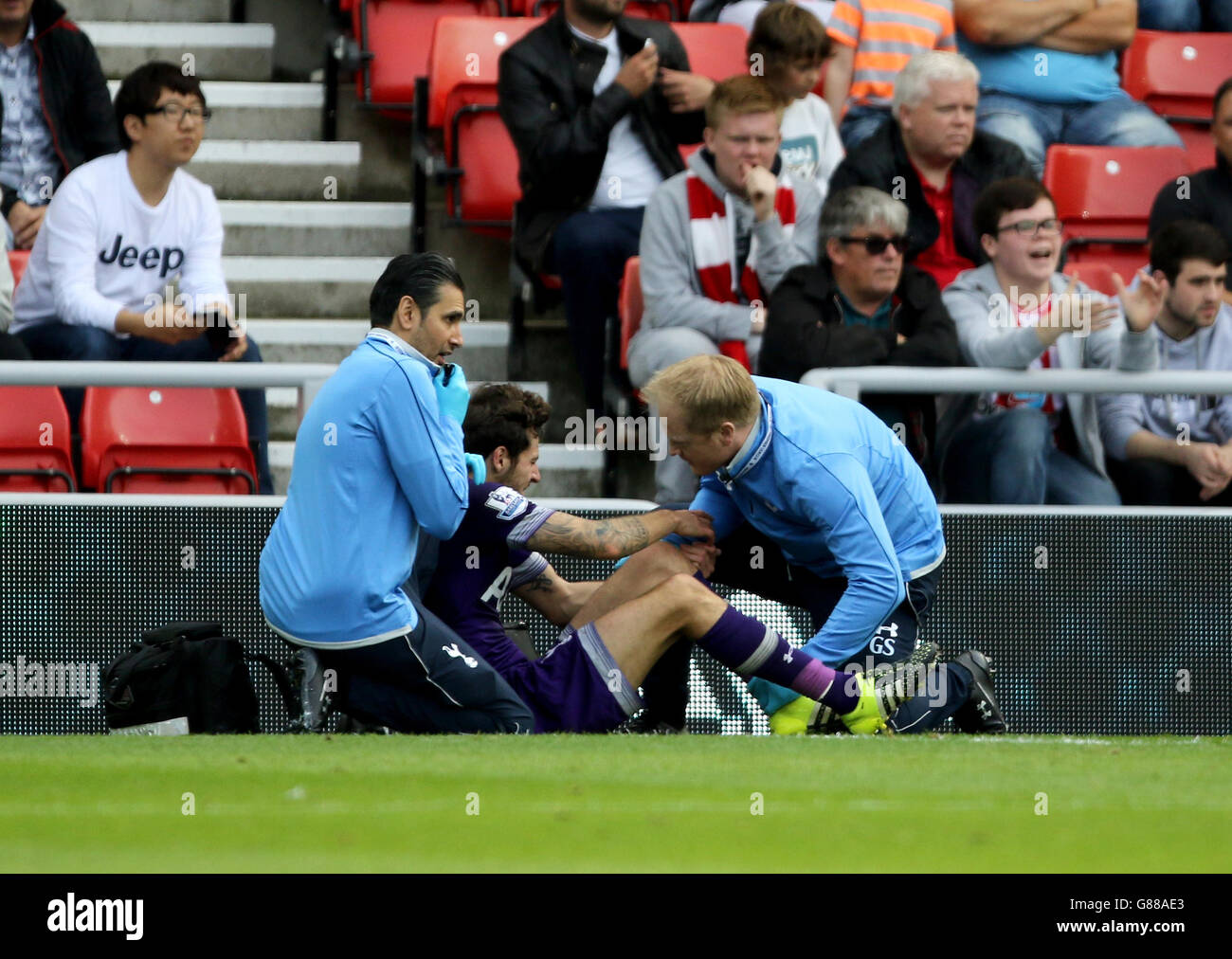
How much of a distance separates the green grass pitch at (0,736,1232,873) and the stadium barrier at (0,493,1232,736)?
1725 mm

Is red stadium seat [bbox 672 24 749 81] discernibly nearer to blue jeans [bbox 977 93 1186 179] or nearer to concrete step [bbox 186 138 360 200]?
blue jeans [bbox 977 93 1186 179]

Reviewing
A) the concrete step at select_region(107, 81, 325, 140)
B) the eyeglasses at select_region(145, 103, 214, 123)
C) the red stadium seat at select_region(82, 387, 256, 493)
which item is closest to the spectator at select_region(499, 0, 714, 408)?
the eyeglasses at select_region(145, 103, 214, 123)

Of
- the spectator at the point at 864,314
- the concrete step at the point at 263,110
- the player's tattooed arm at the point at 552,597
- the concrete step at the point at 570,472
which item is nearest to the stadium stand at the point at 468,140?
the concrete step at the point at 263,110

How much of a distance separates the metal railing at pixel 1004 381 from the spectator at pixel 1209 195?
1742 millimetres

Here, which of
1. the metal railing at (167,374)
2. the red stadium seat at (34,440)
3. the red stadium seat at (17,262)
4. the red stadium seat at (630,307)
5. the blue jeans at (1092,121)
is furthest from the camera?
the blue jeans at (1092,121)

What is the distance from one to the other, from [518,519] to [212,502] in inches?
64.5

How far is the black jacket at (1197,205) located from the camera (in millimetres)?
9148

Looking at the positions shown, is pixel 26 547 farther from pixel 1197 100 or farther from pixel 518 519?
pixel 1197 100

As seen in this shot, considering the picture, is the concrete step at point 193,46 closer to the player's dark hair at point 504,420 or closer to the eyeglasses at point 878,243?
the eyeglasses at point 878,243

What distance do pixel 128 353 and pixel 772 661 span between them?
10.6ft

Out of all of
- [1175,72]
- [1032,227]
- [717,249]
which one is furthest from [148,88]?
[1175,72]

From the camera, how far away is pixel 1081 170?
9.83m

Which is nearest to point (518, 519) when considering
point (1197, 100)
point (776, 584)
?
point (776, 584)

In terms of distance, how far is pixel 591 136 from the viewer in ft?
29.1
